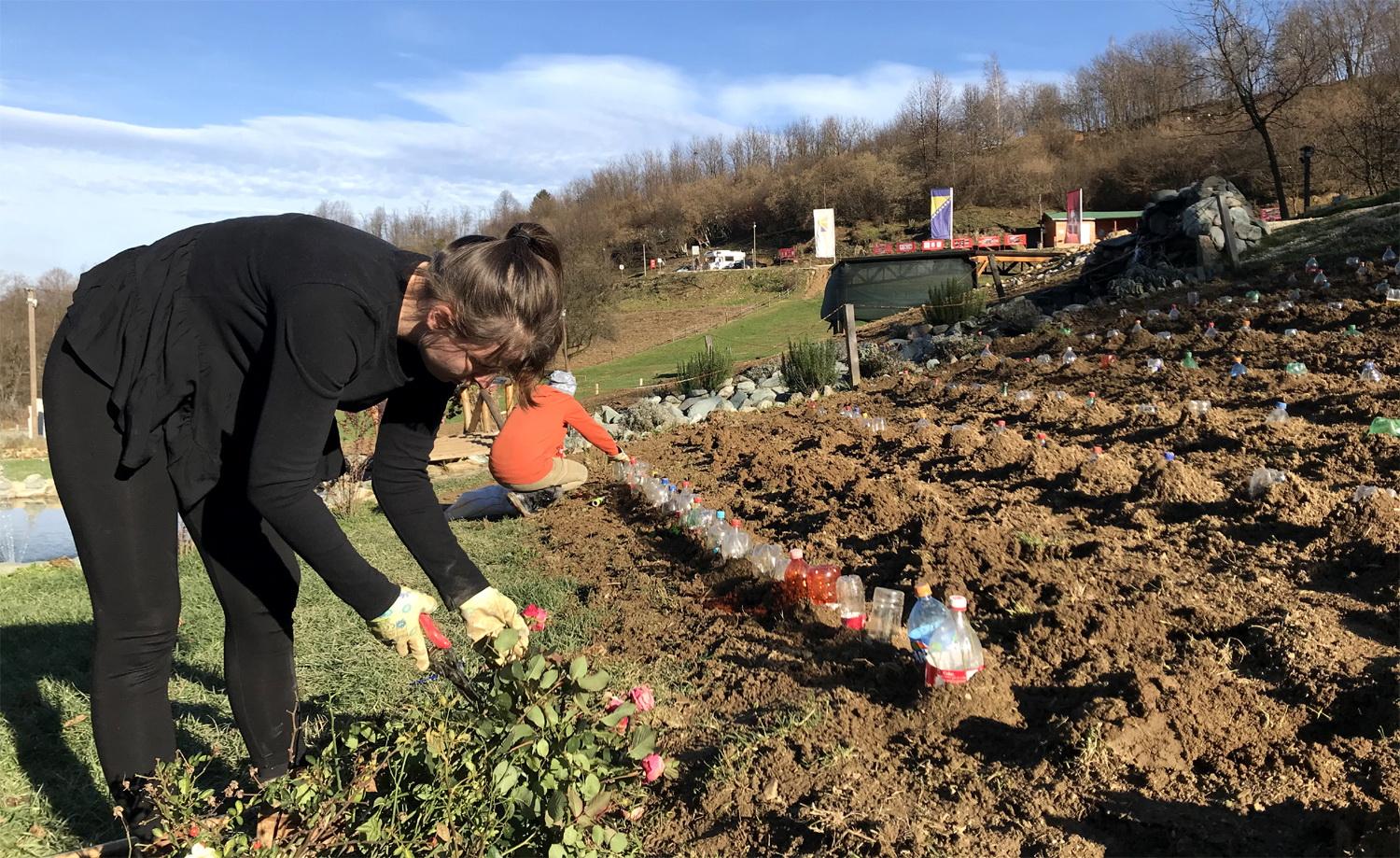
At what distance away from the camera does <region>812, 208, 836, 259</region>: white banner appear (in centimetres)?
4291

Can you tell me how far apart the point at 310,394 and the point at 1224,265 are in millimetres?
12573

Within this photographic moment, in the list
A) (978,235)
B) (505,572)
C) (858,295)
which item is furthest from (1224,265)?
(978,235)

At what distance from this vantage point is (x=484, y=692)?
206 cm

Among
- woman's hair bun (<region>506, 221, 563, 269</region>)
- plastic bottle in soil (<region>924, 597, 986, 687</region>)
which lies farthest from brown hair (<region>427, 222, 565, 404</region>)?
plastic bottle in soil (<region>924, 597, 986, 687</region>)

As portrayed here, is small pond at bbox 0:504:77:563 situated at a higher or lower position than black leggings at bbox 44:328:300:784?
lower

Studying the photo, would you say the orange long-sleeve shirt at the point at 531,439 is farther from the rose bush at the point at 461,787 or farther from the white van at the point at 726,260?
the white van at the point at 726,260

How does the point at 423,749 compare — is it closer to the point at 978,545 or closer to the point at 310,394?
the point at 310,394

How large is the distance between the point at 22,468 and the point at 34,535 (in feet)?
21.8

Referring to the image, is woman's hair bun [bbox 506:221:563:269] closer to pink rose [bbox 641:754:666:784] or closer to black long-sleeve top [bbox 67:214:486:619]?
black long-sleeve top [bbox 67:214:486:619]

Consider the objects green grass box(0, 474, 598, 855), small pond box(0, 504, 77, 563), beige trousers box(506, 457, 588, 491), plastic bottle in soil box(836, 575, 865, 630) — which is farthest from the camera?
small pond box(0, 504, 77, 563)

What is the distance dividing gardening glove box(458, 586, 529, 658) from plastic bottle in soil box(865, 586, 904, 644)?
1646 millimetres

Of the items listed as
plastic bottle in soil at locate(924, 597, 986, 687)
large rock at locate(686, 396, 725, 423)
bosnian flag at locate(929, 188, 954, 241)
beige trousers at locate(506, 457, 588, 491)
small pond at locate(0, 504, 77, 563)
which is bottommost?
small pond at locate(0, 504, 77, 563)

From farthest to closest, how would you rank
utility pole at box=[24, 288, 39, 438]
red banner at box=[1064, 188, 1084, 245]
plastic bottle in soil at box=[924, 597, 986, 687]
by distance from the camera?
1. red banner at box=[1064, 188, 1084, 245]
2. utility pole at box=[24, 288, 39, 438]
3. plastic bottle in soil at box=[924, 597, 986, 687]

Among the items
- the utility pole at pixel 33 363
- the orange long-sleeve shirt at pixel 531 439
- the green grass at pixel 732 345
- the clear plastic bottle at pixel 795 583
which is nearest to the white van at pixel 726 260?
the green grass at pixel 732 345
